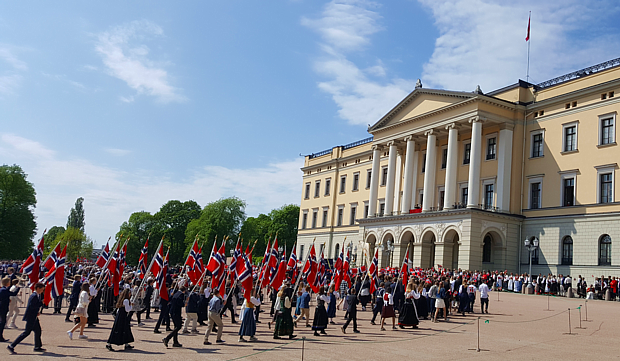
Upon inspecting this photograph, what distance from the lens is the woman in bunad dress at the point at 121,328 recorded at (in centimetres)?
1272

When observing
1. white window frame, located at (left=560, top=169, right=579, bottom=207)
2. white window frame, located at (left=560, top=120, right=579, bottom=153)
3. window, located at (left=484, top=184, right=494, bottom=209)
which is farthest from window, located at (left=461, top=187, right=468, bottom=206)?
white window frame, located at (left=560, top=120, right=579, bottom=153)

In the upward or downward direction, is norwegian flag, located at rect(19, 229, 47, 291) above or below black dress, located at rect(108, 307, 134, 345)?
above

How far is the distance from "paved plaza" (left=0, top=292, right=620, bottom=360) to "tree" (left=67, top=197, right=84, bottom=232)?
107 metres

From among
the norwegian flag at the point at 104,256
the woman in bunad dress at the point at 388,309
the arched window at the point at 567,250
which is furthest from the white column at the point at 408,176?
the norwegian flag at the point at 104,256

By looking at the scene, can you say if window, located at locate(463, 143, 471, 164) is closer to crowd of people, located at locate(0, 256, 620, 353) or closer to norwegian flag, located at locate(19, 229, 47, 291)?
crowd of people, located at locate(0, 256, 620, 353)

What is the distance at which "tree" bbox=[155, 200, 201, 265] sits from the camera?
94312mm

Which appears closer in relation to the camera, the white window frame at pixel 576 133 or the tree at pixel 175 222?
the white window frame at pixel 576 133

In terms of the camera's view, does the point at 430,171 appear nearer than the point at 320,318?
No

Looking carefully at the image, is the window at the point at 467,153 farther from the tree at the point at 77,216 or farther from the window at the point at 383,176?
the tree at the point at 77,216

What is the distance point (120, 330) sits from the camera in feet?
42.1

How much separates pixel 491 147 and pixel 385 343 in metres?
33.0

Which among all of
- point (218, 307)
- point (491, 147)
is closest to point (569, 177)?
point (491, 147)

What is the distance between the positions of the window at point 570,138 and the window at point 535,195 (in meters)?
3.70

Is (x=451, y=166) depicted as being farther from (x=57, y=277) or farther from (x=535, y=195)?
(x=57, y=277)
